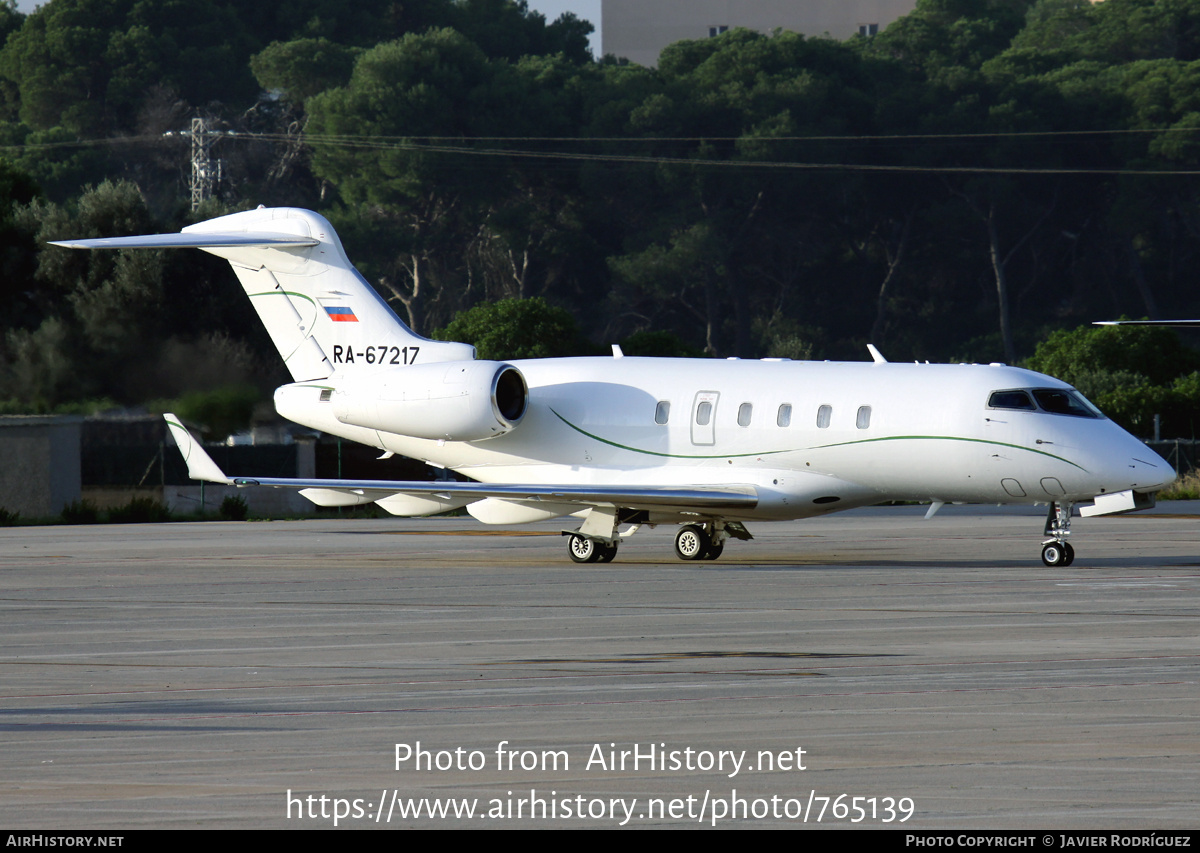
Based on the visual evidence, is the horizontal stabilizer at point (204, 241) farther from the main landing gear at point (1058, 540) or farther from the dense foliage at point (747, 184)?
the dense foliage at point (747, 184)

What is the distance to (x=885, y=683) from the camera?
474 inches

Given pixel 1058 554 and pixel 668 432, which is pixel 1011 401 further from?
pixel 668 432

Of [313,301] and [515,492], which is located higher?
[313,301]

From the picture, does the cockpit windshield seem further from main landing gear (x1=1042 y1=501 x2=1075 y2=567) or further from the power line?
the power line

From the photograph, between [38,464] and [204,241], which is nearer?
[204,241]

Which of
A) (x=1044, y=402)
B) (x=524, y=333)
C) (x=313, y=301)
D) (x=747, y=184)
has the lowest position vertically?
(x=524, y=333)

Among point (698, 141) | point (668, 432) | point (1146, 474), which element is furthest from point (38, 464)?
point (698, 141)

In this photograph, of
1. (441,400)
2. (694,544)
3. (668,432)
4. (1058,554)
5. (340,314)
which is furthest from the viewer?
(340,314)

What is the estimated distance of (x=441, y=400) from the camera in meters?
24.5

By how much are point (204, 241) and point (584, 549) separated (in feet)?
26.2

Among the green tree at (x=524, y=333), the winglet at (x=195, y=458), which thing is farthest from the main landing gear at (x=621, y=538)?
the green tree at (x=524, y=333)

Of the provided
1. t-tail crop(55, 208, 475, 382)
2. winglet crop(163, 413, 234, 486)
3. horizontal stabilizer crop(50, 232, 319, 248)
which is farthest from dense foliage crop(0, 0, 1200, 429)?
winglet crop(163, 413, 234, 486)

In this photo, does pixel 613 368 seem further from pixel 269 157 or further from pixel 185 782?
pixel 269 157

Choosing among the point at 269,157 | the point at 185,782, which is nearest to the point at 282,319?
the point at 185,782
